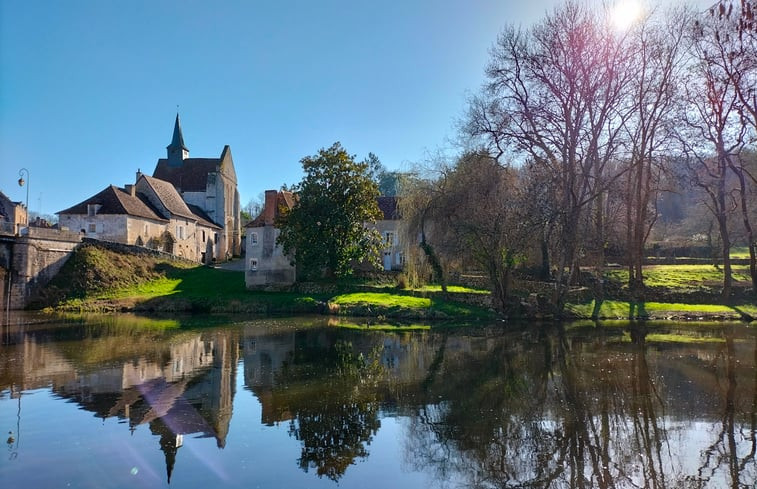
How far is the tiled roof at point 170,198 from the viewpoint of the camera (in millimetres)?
54844

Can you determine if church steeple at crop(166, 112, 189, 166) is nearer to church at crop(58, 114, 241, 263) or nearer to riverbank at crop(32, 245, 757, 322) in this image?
church at crop(58, 114, 241, 263)

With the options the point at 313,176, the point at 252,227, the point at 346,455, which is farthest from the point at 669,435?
the point at 252,227

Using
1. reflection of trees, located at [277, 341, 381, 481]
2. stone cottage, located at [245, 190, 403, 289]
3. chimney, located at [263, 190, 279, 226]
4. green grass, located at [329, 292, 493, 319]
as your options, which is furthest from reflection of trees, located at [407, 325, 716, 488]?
chimney, located at [263, 190, 279, 226]

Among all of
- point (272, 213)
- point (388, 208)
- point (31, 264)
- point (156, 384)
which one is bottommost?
point (156, 384)

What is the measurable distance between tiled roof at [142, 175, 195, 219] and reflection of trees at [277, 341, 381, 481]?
41737 millimetres

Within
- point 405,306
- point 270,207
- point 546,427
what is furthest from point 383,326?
point 270,207

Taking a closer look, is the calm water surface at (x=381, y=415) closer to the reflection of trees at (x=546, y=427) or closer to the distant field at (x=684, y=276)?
the reflection of trees at (x=546, y=427)

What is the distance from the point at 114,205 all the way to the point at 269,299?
70.1 ft

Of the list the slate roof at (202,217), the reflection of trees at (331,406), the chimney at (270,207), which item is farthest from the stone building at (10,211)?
the reflection of trees at (331,406)

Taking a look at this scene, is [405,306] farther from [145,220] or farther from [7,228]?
[145,220]

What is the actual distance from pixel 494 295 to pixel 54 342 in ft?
76.9

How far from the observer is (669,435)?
944 centimetres

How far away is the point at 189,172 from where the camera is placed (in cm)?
6625

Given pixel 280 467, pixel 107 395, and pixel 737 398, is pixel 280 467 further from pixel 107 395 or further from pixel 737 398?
pixel 737 398
